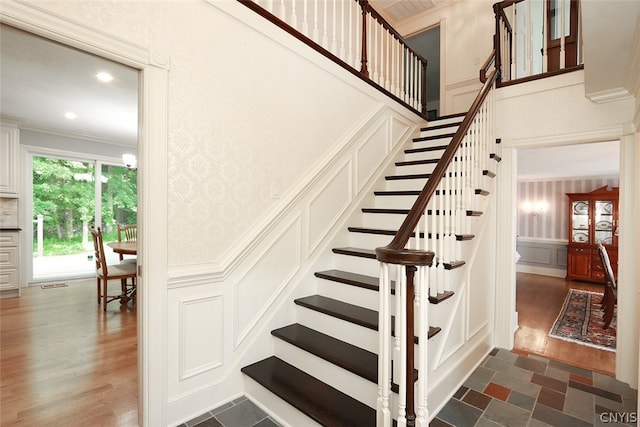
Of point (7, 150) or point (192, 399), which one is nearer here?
point (192, 399)

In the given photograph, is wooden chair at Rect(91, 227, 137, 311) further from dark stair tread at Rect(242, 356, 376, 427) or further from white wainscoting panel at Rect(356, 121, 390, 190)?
white wainscoting panel at Rect(356, 121, 390, 190)

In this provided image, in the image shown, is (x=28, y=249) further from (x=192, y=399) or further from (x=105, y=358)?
(x=192, y=399)

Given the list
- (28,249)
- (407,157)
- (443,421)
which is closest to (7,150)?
(28,249)

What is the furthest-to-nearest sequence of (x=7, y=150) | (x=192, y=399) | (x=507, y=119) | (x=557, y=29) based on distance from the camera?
1. (x=7, y=150)
2. (x=557, y=29)
3. (x=507, y=119)
4. (x=192, y=399)

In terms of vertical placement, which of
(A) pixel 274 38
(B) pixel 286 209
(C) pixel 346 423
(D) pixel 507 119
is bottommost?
(C) pixel 346 423

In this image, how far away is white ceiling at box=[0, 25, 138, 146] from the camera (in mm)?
2785

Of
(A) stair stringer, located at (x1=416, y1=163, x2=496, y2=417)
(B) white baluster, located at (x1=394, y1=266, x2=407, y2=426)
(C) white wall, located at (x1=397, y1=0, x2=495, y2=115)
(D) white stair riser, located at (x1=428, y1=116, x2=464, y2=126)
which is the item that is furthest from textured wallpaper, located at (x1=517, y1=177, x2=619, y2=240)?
(B) white baluster, located at (x1=394, y1=266, x2=407, y2=426)

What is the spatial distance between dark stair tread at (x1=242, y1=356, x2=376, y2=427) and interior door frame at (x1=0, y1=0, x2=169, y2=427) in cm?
59

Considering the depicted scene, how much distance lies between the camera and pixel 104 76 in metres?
3.27

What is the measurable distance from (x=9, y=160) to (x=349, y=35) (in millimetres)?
5459

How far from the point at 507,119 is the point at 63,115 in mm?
6036

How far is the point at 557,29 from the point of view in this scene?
4.35 meters

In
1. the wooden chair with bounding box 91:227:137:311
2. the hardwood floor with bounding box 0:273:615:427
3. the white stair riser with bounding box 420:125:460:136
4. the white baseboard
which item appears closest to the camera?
the hardwood floor with bounding box 0:273:615:427

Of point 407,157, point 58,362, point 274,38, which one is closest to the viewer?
point 274,38
